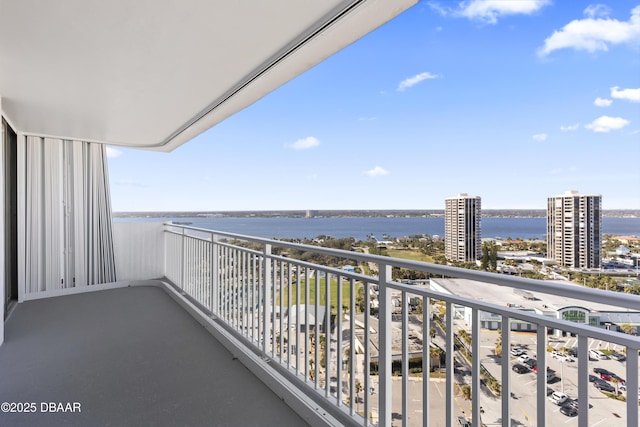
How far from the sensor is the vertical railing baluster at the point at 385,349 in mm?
1390

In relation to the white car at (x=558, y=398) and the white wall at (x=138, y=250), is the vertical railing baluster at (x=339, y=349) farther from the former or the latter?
the white wall at (x=138, y=250)

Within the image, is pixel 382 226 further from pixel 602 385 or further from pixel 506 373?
pixel 602 385

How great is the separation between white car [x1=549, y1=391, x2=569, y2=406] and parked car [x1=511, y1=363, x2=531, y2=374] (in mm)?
84

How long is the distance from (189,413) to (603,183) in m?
11.7

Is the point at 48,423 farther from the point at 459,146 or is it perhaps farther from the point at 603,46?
the point at 459,146

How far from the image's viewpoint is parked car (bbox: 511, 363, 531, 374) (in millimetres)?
1001

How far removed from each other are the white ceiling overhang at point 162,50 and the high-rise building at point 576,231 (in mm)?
2655

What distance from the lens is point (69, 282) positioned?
4.64 metres

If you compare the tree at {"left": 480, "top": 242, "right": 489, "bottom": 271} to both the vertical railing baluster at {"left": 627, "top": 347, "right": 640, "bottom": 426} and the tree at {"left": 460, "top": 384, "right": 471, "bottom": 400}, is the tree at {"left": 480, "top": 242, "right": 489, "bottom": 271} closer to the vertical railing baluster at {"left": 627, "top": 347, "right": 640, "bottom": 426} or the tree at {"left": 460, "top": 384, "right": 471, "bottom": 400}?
the tree at {"left": 460, "top": 384, "right": 471, "bottom": 400}

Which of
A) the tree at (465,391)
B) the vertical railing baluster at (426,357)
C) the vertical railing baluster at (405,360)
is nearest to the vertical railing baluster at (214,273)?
the vertical railing baluster at (405,360)

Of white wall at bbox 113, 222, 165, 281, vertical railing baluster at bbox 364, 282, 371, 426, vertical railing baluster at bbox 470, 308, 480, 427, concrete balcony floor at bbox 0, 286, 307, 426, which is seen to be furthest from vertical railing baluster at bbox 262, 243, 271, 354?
white wall at bbox 113, 222, 165, 281

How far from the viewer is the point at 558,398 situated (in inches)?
36.6

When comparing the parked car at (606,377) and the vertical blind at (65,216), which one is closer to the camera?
the parked car at (606,377)

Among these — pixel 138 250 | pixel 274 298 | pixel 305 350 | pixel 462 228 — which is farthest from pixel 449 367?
pixel 138 250
